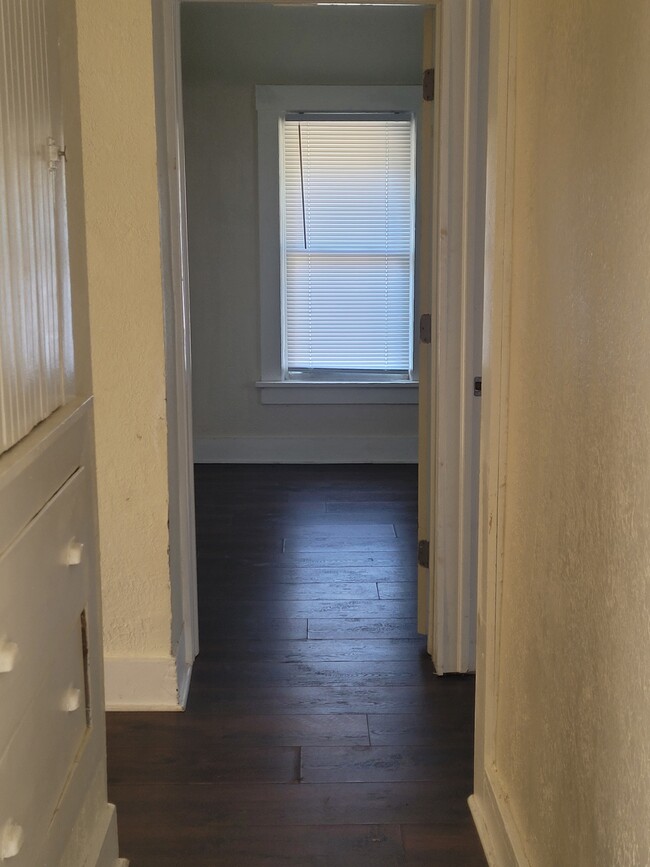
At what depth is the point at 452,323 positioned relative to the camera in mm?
3016

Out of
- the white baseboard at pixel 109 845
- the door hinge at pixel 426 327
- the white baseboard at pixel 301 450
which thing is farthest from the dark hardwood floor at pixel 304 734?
the white baseboard at pixel 301 450

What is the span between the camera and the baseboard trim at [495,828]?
6.58ft

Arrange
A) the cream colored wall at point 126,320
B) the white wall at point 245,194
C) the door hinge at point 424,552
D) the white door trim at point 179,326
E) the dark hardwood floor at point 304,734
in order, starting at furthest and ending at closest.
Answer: the white wall at point 245,194
the door hinge at point 424,552
the white door trim at point 179,326
the cream colored wall at point 126,320
the dark hardwood floor at point 304,734

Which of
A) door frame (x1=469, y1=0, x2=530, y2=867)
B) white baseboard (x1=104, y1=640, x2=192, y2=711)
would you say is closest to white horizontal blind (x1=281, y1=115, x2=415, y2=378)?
white baseboard (x1=104, y1=640, x2=192, y2=711)

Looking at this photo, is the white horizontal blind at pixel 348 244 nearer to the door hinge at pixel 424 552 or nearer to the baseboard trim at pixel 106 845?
the door hinge at pixel 424 552

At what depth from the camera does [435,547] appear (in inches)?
125

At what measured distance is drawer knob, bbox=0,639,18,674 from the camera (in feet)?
4.08

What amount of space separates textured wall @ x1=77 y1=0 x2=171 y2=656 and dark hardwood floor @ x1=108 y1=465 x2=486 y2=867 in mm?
384

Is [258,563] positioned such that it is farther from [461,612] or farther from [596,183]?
[596,183]

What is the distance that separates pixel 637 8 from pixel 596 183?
26cm

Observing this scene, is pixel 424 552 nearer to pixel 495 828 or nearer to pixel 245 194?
pixel 495 828

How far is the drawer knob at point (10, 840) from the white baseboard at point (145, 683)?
1624 millimetres

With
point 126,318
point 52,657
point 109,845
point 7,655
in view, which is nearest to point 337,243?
point 126,318

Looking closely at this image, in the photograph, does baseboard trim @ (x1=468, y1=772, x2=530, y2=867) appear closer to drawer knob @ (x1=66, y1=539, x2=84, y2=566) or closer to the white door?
the white door
